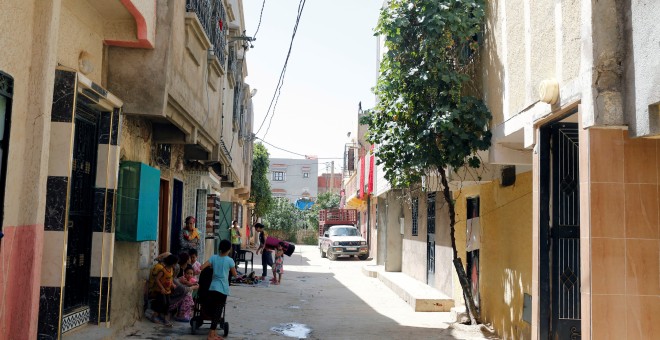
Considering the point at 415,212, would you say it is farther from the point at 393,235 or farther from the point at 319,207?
the point at 319,207

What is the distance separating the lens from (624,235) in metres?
5.01

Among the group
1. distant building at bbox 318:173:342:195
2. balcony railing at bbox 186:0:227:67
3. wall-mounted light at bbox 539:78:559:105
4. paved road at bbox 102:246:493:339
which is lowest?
paved road at bbox 102:246:493:339

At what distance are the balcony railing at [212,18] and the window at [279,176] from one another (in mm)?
63751

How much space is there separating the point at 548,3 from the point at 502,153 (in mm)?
2602

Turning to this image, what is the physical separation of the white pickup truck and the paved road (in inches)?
442

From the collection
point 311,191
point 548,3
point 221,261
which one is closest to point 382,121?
point 221,261

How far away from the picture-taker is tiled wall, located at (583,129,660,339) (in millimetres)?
4977

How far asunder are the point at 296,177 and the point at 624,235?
235ft

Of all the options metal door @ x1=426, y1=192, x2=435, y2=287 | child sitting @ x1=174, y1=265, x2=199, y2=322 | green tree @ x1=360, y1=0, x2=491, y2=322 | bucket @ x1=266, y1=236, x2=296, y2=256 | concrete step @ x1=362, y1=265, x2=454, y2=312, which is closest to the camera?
green tree @ x1=360, y1=0, x2=491, y2=322

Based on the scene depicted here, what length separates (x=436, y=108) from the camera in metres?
9.23

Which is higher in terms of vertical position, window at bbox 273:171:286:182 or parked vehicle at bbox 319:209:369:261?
window at bbox 273:171:286:182

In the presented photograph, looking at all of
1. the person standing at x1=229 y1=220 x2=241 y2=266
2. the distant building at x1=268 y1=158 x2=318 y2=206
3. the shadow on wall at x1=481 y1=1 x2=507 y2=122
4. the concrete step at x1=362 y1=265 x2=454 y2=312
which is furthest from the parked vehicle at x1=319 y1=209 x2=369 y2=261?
the distant building at x1=268 y1=158 x2=318 y2=206

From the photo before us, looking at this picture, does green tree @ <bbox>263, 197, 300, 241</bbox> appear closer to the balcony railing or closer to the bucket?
the bucket

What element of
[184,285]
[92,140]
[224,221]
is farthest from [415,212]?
[92,140]
